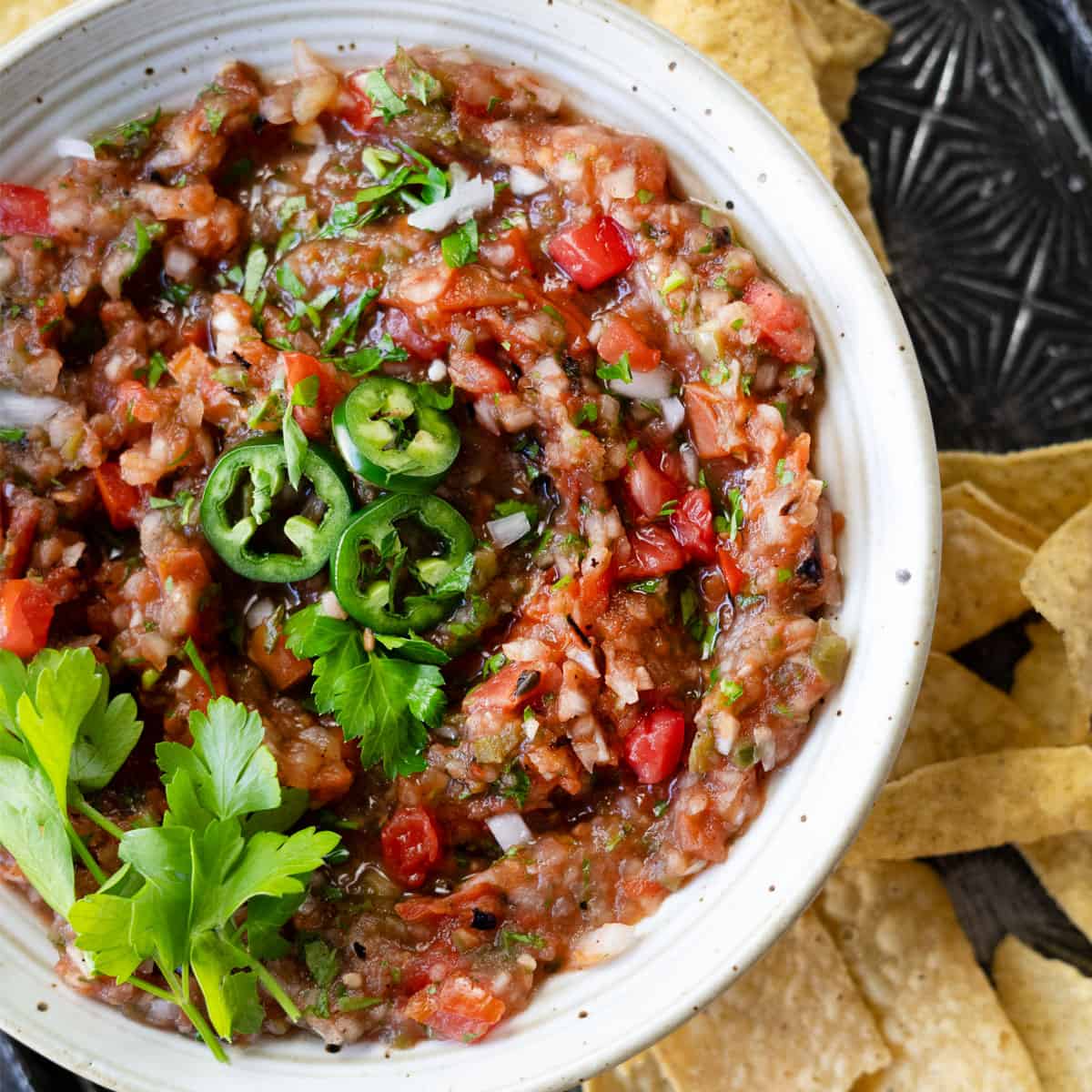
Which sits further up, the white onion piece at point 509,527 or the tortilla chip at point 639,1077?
the white onion piece at point 509,527

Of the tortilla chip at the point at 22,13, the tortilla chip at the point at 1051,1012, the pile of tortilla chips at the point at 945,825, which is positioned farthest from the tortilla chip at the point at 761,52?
the tortilla chip at the point at 1051,1012

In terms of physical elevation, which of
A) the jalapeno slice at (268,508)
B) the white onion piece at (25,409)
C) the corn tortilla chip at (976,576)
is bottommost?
the corn tortilla chip at (976,576)

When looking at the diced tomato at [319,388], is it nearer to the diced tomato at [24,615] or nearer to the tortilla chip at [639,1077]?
the diced tomato at [24,615]

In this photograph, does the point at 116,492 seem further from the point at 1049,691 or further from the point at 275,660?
the point at 1049,691

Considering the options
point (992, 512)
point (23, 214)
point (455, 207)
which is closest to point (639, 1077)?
point (992, 512)

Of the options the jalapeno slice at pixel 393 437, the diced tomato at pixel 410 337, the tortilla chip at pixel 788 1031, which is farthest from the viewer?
the tortilla chip at pixel 788 1031

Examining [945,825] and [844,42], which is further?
[844,42]

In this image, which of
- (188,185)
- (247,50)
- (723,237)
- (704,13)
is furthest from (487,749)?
(704,13)
